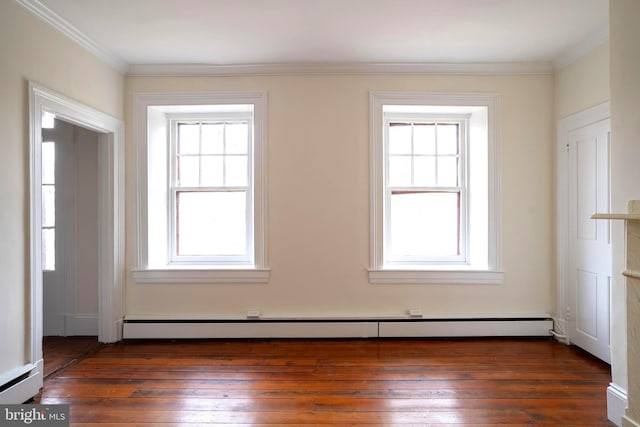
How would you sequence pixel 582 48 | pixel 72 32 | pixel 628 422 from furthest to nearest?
pixel 582 48
pixel 72 32
pixel 628 422

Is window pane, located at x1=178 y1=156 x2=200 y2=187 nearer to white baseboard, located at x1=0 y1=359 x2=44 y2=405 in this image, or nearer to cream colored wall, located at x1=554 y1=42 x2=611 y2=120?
white baseboard, located at x1=0 y1=359 x2=44 y2=405

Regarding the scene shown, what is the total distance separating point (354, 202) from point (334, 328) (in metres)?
1.25

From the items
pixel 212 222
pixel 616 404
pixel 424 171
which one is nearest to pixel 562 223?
pixel 424 171

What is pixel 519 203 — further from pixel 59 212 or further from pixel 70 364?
pixel 59 212

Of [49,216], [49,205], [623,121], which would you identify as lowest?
[49,216]

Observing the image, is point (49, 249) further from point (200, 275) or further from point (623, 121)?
point (623, 121)

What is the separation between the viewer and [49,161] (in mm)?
3768

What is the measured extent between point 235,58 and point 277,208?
147cm

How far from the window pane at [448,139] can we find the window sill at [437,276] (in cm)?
127

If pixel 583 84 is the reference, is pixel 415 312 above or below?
below

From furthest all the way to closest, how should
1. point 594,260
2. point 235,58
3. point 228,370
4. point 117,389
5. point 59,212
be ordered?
point 59,212, point 235,58, point 594,260, point 228,370, point 117,389

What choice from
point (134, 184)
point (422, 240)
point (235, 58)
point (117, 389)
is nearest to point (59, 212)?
point (134, 184)

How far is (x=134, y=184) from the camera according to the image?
3639 millimetres

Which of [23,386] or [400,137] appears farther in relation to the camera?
[400,137]
